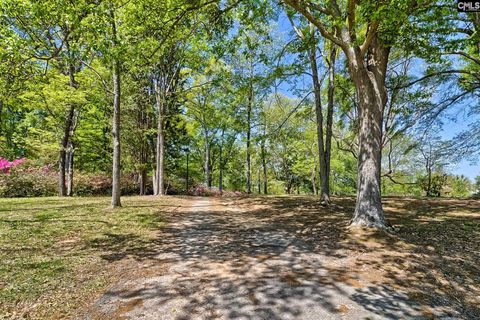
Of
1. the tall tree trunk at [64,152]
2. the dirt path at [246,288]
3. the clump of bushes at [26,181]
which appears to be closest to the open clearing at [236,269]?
the dirt path at [246,288]

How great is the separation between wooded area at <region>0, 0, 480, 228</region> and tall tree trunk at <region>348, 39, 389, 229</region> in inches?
1.1

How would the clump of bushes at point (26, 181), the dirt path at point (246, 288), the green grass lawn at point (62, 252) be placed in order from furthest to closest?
the clump of bushes at point (26, 181), the green grass lawn at point (62, 252), the dirt path at point (246, 288)

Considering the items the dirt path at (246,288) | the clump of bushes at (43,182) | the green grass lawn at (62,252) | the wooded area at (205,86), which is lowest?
the dirt path at (246,288)

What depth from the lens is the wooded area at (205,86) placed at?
21.0 ft

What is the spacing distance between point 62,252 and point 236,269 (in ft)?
10.4

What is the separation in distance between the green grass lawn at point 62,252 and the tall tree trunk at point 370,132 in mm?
4827

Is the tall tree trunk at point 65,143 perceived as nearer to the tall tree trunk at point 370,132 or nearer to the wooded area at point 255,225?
the wooded area at point 255,225

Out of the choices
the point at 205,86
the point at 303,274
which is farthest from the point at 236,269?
the point at 205,86

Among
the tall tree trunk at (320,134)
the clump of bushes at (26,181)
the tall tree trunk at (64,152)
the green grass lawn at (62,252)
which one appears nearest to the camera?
the green grass lawn at (62,252)

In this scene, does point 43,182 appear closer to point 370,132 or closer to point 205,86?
point 205,86

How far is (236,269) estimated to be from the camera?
443cm

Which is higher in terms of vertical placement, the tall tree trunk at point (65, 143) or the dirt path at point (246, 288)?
the tall tree trunk at point (65, 143)

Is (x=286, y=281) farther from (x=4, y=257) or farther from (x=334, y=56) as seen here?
(x=334, y=56)

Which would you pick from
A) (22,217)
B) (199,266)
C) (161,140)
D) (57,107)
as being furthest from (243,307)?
(57,107)
